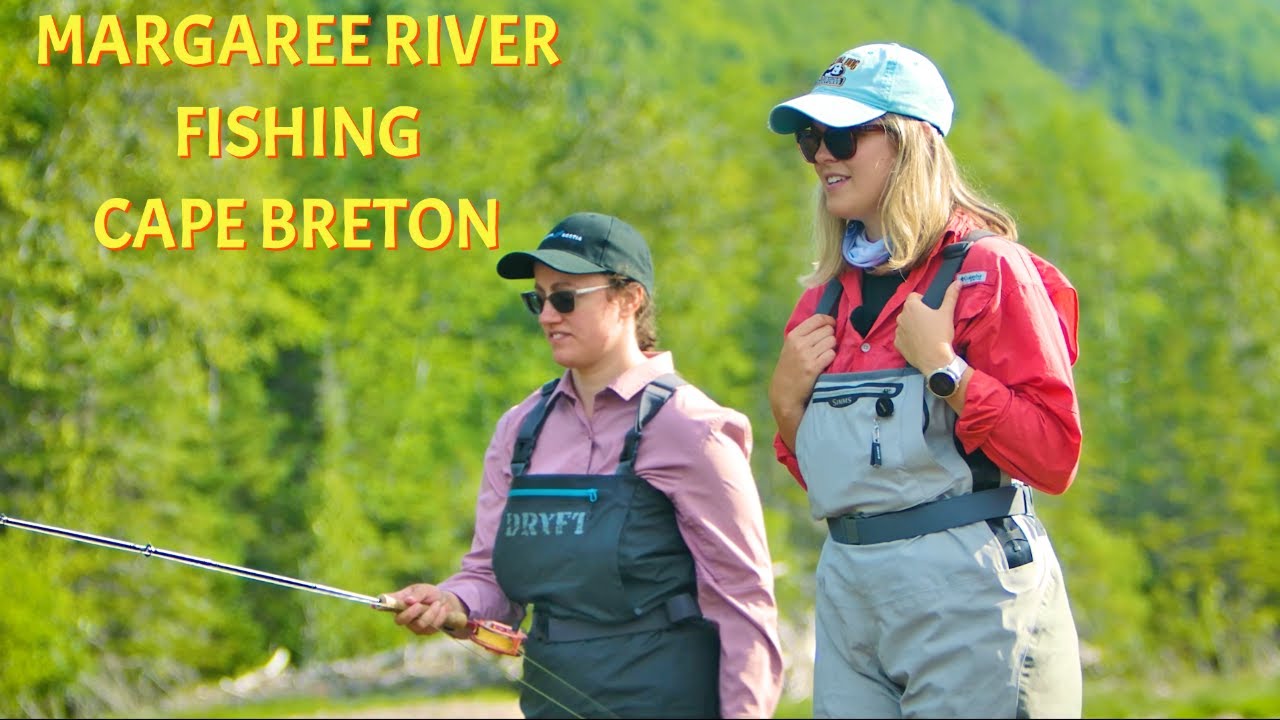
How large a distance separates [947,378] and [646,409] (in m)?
1.00

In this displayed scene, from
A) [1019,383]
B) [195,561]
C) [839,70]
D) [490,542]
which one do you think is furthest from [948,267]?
[195,561]

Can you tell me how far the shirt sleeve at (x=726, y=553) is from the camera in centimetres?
403

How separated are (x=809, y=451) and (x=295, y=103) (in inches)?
1130

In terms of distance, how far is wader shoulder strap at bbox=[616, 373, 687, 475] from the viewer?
13.4ft

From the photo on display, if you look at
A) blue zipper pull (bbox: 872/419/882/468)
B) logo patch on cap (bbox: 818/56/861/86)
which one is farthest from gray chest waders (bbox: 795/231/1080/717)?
logo patch on cap (bbox: 818/56/861/86)

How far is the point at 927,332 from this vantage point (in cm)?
338

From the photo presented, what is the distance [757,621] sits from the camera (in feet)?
13.2

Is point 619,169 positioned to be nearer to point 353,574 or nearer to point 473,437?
point 473,437

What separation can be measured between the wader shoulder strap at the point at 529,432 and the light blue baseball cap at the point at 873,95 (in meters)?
0.96

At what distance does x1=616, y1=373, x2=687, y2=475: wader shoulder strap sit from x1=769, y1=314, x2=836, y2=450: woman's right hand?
45cm

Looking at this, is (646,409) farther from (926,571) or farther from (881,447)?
(926,571)

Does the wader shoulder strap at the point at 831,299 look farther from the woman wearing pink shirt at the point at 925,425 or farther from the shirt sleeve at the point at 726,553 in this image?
the shirt sleeve at the point at 726,553

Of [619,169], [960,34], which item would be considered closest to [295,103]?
[619,169]

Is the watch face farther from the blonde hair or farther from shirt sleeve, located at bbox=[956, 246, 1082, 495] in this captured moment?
the blonde hair
